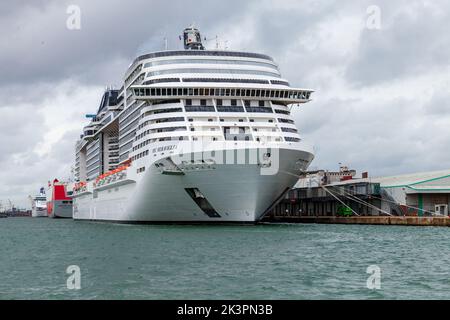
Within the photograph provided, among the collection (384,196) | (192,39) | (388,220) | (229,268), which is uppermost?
(192,39)

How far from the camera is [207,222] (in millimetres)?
56500

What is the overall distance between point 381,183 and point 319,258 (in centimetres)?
5380

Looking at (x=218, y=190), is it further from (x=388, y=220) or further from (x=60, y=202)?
(x=60, y=202)

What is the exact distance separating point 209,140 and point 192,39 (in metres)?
23.2

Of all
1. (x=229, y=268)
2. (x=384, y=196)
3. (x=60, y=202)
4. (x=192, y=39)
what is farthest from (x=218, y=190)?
(x=60, y=202)

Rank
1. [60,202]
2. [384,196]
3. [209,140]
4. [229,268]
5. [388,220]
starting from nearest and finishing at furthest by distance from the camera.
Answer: [229,268], [209,140], [388,220], [384,196], [60,202]

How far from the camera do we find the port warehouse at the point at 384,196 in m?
75.2

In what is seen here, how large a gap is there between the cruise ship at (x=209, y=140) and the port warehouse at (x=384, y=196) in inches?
471

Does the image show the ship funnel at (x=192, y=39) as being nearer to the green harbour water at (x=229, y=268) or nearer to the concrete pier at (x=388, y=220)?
the concrete pier at (x=388, y=220)

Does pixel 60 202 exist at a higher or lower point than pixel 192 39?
lower

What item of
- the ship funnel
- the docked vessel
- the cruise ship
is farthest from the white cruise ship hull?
the docked vessel

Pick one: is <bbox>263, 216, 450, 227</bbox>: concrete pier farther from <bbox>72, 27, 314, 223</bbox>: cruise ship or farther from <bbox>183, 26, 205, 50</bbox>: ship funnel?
<bbox>183, 26, 205, 50</bbox>: ship funnel

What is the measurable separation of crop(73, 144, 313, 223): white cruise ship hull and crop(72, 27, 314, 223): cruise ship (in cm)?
8

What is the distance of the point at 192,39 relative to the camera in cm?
7456
